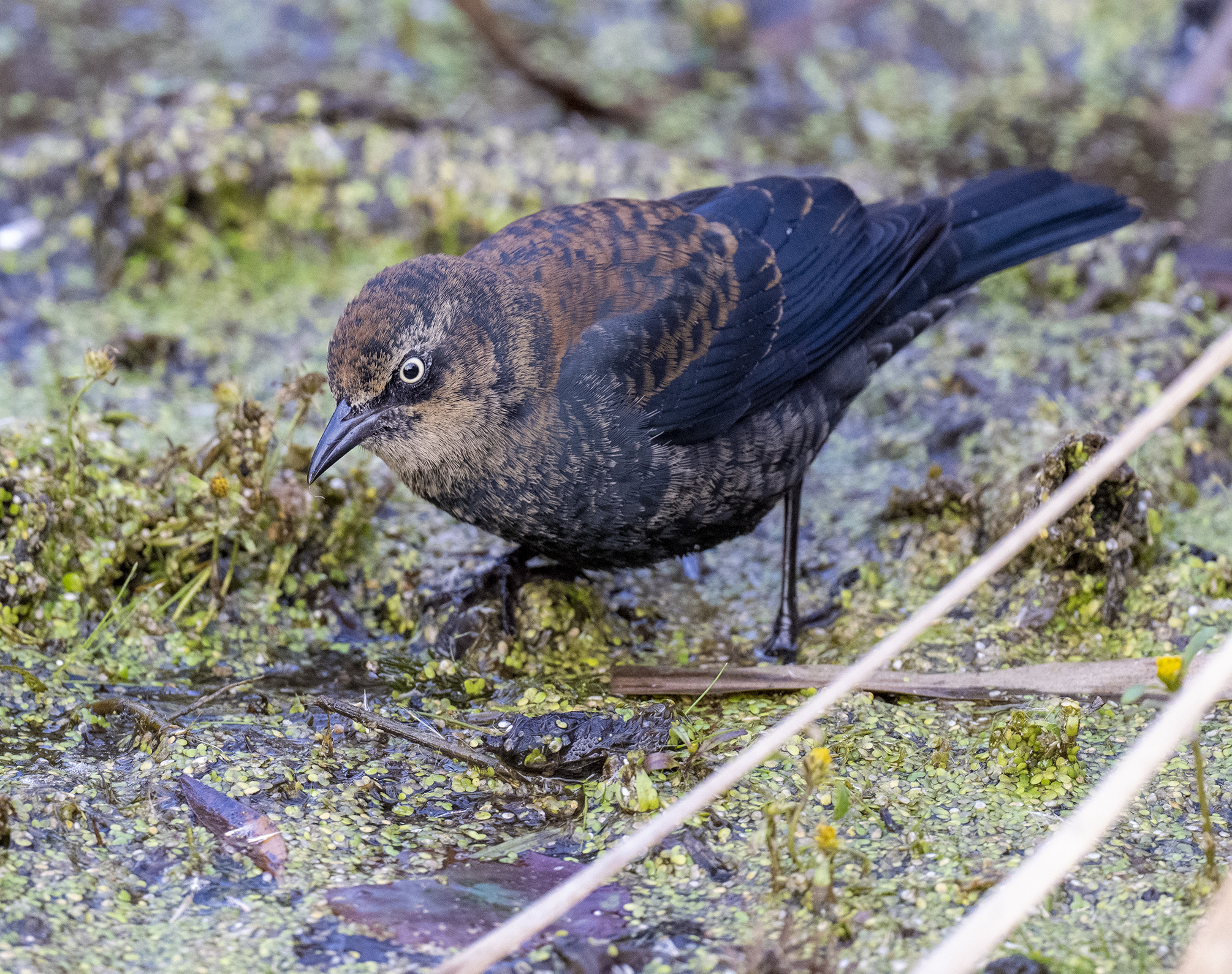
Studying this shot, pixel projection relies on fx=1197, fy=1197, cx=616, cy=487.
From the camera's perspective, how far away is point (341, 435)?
3.30 meters

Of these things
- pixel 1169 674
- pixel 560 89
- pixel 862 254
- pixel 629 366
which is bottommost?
pixel 1169 674

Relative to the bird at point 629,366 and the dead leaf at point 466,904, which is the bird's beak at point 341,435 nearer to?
the bird at point 629,366

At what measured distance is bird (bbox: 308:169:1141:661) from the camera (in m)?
3.34

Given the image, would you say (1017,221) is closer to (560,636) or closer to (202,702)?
(560,636)

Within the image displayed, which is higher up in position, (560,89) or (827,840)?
(560,89)

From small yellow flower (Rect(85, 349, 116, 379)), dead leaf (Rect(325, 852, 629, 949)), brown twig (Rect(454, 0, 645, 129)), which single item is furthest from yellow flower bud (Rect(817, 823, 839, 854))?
brown twig (Rect(454, 0, 645, 129))

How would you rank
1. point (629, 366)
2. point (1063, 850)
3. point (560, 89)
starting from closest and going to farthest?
1. point (1063, 850)
2. point (629, 366)
3. point (560, 89)

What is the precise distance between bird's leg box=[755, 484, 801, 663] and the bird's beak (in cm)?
136

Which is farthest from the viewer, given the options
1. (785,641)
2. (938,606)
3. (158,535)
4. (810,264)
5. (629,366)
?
(810,264)

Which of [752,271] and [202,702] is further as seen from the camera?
[752,271]

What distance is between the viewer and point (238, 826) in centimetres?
273

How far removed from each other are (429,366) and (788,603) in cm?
137

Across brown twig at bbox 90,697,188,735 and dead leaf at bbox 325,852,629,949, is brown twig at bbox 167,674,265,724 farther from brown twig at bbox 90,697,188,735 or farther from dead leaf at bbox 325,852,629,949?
dead leaf at bbox 325,852,629,949

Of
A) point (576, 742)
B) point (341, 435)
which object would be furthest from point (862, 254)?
point (576, 742)
